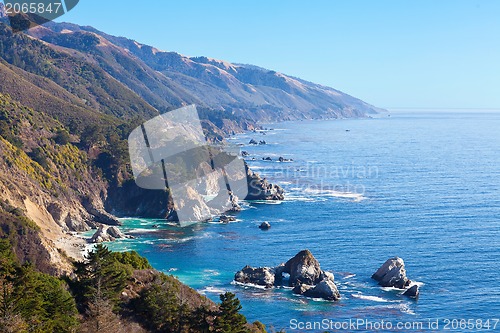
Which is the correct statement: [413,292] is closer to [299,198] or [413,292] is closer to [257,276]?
[257,276]

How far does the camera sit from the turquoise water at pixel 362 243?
5966 centimetres

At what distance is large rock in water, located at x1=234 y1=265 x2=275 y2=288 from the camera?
66.1m

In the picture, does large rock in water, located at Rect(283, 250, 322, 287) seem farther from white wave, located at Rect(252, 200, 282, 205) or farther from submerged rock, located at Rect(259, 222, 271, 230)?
white wave, located at Rect(252, 200, 282, 205)

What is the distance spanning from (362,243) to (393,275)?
1699 cm

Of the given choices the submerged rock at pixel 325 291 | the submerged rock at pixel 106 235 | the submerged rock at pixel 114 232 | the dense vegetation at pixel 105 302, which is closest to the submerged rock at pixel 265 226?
the submerged rock at pixel 106 235

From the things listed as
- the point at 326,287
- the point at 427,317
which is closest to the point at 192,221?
the point at 326,287

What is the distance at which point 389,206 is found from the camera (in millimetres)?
106562

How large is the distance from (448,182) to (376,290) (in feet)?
240

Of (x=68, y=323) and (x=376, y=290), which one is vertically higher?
(x=68, y=323)

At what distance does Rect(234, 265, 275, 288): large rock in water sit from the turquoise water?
1462 millimetres

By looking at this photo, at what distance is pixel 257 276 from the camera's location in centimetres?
6662

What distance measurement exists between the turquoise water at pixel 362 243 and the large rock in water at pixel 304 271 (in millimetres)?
2625

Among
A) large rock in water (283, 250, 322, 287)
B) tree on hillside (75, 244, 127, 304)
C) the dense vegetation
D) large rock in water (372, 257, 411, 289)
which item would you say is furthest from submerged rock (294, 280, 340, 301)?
tree on hillside (75, 244, 127, 304)

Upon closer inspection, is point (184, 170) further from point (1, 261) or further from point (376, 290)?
point (1, 261)
